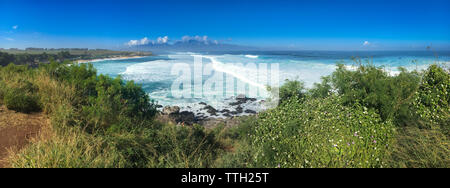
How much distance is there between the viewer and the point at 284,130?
16.5 feet

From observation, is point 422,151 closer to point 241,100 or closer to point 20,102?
point 20,102

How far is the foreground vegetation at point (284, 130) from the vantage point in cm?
375

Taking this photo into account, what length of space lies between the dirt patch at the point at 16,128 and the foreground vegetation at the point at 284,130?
306 mm

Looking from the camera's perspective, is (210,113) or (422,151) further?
(210,113)

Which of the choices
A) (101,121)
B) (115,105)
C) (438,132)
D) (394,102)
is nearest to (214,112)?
(115,105)

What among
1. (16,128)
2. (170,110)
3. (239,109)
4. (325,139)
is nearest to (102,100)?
(16,128)

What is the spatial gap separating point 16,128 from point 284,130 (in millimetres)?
6700

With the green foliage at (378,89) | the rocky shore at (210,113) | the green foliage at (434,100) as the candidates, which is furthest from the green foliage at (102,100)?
the green foliage at (434,100)

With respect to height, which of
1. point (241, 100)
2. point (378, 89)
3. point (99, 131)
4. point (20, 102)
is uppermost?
point (378, 89)

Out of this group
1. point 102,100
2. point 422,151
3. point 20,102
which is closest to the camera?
point 422,151

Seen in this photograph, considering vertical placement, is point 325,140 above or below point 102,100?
below

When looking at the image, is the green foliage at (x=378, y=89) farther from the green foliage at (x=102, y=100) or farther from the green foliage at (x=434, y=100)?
the green foliage at (x=102, y=100)

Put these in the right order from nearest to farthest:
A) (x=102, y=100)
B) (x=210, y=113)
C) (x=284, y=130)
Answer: (x=284, y=130)
(x=102, y=100)
(x=210, y=113)

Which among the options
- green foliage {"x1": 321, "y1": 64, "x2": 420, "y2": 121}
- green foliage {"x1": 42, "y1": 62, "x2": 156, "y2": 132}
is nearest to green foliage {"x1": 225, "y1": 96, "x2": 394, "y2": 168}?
Result: green foliage {"x1": 321, "y1": 64, "x2": 420, "y2": 121}
